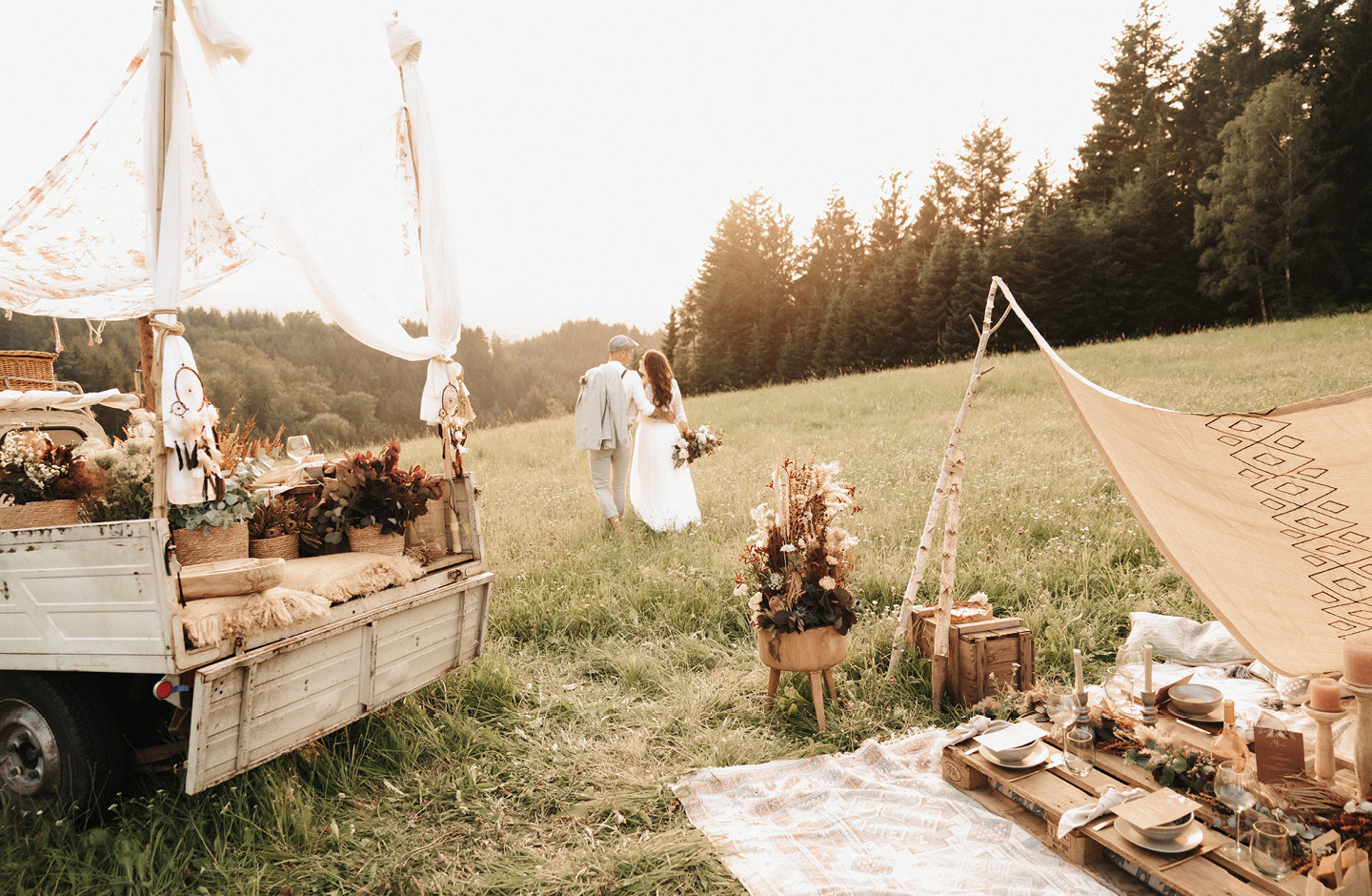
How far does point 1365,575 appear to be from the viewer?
293 centimetres

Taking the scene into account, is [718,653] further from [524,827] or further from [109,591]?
[109,591]

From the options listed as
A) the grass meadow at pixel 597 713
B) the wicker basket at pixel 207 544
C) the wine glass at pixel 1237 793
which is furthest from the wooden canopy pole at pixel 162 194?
the wine glass at pixel 1237 793

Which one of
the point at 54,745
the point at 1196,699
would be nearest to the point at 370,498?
the point at 54,745

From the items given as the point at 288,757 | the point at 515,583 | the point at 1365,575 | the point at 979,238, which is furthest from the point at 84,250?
the point at 979,238

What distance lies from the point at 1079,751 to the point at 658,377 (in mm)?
5627

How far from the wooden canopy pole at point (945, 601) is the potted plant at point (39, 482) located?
4918 mm

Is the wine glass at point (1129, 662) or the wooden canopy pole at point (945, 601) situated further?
the wooden canopy pole at point (945, 601)

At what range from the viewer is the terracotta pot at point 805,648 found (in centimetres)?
408

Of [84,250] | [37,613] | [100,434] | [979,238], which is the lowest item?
[37,613]

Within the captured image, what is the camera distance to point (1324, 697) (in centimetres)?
276

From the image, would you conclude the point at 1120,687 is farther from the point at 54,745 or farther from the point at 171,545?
the point at 54,745

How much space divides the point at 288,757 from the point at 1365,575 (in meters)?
5.27

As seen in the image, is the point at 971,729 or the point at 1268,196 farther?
the point at 1268,196

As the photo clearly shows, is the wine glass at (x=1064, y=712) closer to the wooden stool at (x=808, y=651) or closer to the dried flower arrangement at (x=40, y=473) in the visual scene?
the wooden stool at (x=808, y=651)
